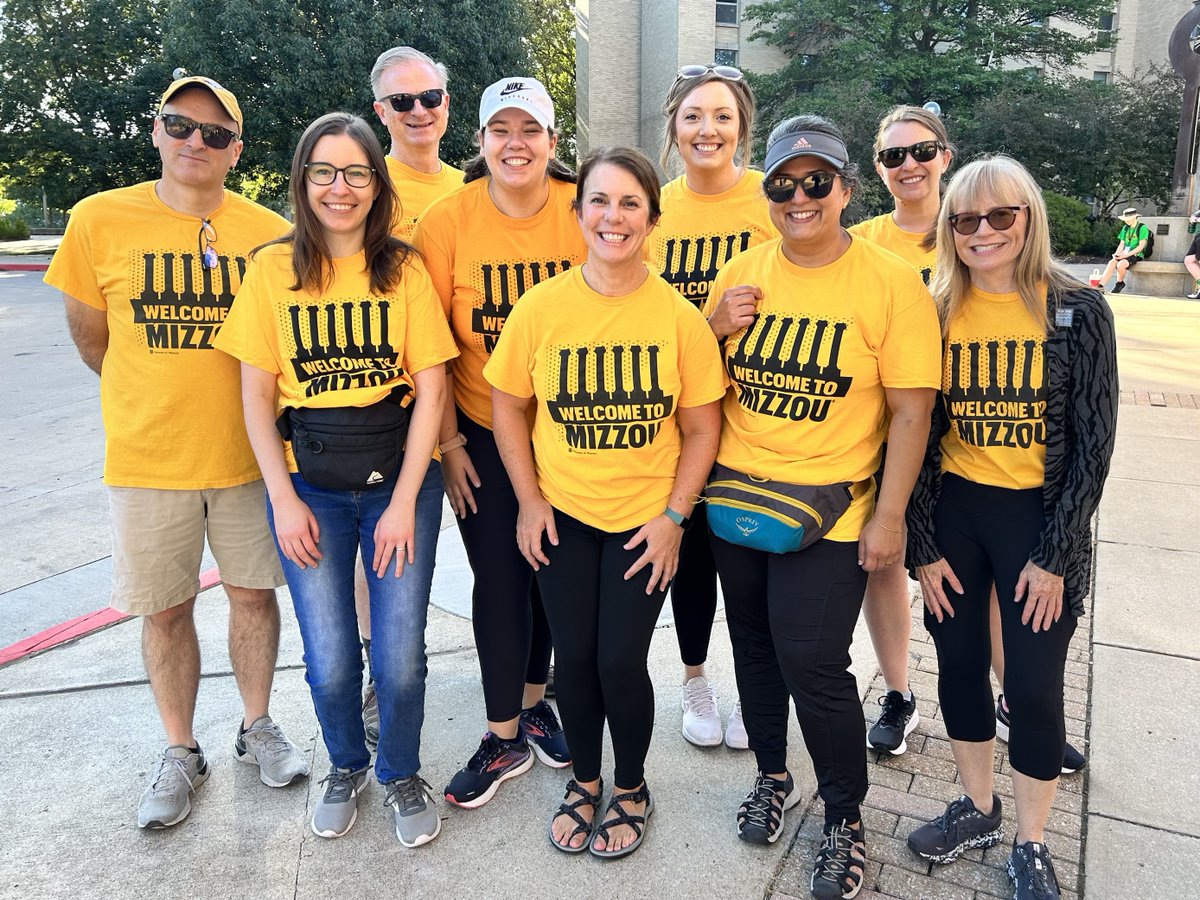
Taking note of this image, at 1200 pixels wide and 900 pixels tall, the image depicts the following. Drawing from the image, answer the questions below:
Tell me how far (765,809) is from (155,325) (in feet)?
8.19

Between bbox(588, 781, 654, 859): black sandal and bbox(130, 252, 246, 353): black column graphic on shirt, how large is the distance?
198cm

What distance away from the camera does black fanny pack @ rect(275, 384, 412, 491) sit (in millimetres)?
2617

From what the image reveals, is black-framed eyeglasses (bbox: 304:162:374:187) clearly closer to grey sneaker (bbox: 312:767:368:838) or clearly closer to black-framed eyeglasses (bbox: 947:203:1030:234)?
black-framed eyeglasses (bbox: 947:203:1030:234)

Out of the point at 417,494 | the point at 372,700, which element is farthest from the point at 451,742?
the point at 417,494

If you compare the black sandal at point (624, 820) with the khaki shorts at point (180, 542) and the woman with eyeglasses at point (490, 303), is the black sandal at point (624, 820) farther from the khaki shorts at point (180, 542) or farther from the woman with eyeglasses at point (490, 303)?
the khaki shorts at point (180, 542)

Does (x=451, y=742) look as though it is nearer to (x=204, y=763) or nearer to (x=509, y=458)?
(x=204, y=763)

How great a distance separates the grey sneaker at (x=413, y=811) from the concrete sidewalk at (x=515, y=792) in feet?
0.16

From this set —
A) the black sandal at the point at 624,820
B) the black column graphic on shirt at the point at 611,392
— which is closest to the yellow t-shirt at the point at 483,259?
the black column graphic on shirt at the point at 611,392

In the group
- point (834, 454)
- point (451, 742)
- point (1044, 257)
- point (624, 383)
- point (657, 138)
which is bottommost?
point (451, 742)

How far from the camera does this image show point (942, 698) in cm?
269

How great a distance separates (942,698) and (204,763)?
2540 mm

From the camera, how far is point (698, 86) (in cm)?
308

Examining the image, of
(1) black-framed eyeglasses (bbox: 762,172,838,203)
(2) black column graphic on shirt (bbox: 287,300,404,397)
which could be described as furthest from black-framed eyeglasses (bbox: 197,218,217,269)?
(1) black-framed eyeglasses (bbox: 762,172,838,203)

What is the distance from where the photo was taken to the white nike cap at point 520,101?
9.18 ft
